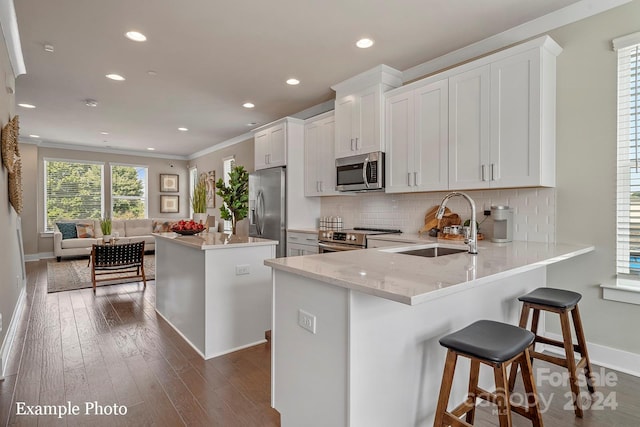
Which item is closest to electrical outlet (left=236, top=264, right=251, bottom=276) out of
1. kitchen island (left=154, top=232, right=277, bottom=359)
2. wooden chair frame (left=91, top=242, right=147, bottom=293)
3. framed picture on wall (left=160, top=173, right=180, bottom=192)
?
kitchen island (left=154, top=232, right=277, bottom=359)

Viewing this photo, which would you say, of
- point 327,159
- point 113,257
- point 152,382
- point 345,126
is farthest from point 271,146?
point 152,382

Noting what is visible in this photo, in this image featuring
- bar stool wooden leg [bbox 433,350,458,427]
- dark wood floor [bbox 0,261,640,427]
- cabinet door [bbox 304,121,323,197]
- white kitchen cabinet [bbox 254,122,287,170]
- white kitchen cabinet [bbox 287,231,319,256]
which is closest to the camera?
bar stool wooden leg [bbox 433,350,458,427]

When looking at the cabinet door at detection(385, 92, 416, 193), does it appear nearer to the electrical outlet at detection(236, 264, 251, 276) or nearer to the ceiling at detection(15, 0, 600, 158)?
the ceiling at detection(15, 0, 600, 158)

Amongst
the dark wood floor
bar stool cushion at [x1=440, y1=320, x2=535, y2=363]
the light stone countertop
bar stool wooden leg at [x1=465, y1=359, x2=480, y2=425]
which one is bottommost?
the dark wood floor

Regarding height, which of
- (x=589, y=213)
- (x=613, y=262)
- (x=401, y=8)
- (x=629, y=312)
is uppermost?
(x=401, y=8)

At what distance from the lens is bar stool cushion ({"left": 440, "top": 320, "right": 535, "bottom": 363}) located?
4.27 feet

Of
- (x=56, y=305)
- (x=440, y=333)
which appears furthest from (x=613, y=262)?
(x=56, y=305)

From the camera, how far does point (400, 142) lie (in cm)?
349

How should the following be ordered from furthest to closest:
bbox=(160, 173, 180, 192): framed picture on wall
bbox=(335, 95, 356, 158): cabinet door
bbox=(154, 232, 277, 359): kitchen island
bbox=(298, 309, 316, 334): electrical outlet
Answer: bbox=(160, 173, 180, 192): framed picture on wall < bbox=(335, 95, 356, 158): cabinet door < bbox=(154, 232, 277, 359): kitchen island < bbox=(298, 309, 316, 334): electrical outlet

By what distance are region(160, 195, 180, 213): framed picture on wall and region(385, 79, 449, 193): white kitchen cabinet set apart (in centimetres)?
776

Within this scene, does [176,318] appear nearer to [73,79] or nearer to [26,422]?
[26,422]

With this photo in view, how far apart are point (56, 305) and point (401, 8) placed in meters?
4.95

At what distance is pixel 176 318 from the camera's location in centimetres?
322

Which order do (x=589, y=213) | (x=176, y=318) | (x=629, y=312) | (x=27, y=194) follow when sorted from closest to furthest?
(x=629, y=312) → (x=589, y=213) → (x=176, y=318) → (x=27, y=194)
